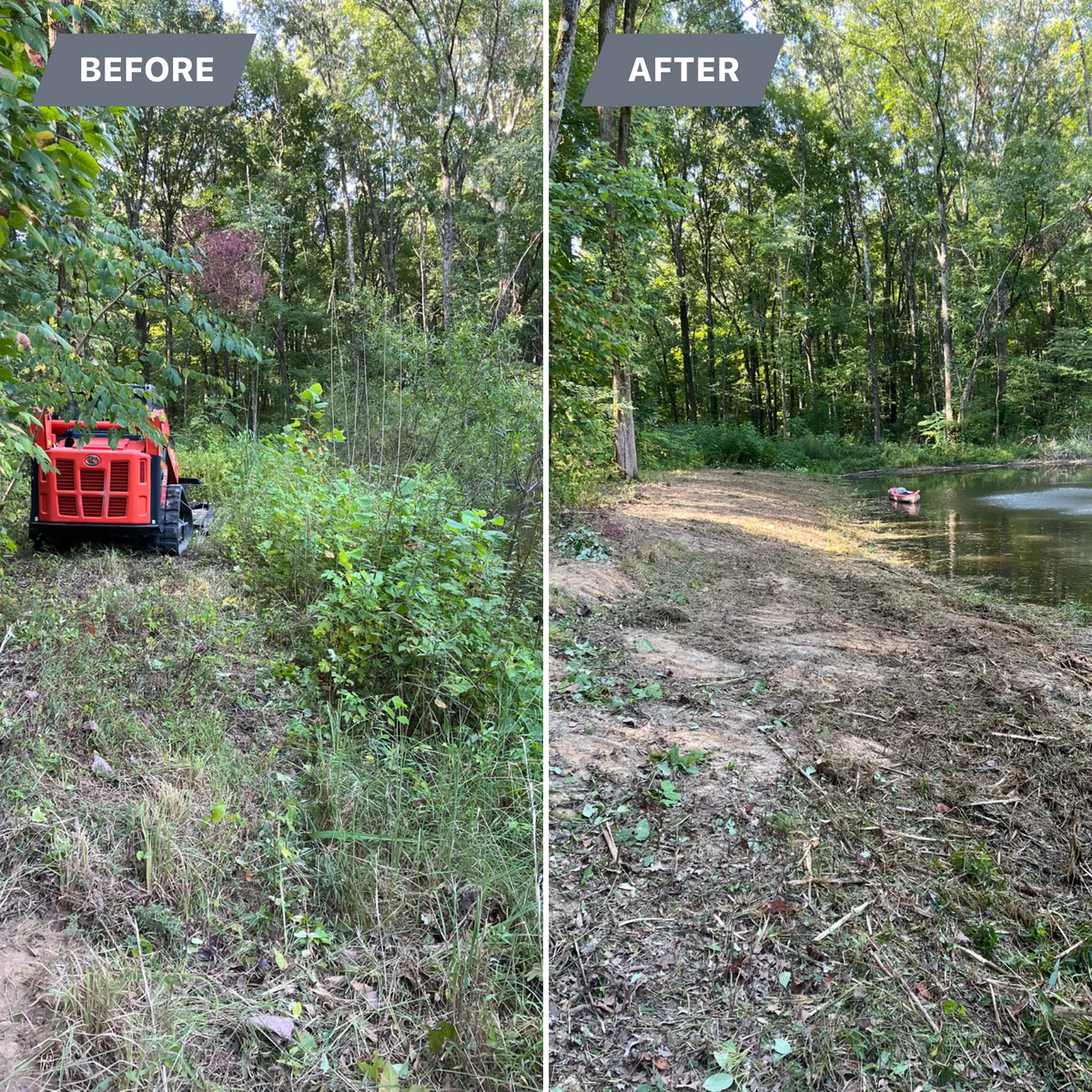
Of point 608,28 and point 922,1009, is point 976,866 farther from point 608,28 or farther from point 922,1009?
point 608,28

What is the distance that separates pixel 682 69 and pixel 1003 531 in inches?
336

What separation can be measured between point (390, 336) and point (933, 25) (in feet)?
45.6

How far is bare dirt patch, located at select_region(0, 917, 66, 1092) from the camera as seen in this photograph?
2.96ft

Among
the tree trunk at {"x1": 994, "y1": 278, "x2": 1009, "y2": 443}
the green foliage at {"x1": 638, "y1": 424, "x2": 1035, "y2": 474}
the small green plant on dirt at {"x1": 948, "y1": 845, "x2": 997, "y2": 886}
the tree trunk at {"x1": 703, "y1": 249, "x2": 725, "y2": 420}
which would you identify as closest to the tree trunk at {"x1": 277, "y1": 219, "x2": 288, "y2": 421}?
the small green plant on dirt at {"x1": 948, "y1": 845, "x2": 997, "y2": 886}

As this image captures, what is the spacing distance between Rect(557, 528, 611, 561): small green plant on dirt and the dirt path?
254mm

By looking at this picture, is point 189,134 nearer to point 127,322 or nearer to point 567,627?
point 127,322

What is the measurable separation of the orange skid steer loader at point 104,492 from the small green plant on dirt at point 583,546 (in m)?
2.13

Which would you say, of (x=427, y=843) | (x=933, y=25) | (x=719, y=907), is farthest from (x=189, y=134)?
(x=933, y=25)

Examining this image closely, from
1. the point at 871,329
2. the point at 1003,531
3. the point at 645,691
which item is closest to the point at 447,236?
the point at 645,691

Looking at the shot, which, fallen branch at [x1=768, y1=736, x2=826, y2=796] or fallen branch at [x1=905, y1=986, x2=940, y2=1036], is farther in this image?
fallen branch at [x1=768, y1=736, x2=826, y2=796]

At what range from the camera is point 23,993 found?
104cm

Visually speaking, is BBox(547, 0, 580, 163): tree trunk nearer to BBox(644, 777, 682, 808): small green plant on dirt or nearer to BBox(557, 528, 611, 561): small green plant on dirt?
BBox(644, 777, 682, 808): small green plant on dirt

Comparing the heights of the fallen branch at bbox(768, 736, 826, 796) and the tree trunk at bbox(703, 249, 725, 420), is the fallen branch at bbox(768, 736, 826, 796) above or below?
below

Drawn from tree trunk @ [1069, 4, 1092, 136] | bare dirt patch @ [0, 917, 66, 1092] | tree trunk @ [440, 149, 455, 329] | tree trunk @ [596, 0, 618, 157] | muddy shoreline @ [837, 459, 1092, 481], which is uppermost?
tree trunk @ [1069, 4, 1092, 136]
